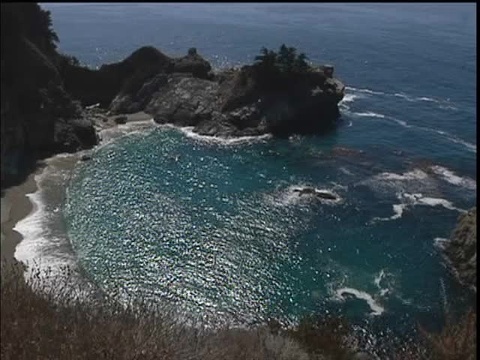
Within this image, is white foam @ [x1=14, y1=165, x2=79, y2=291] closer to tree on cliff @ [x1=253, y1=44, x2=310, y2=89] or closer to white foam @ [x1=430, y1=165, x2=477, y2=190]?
tree on cliff @ [x1=253, y1=44, x2=310, y2=89]

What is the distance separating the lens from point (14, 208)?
51.5 m

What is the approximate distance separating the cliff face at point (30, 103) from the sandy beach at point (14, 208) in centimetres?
146

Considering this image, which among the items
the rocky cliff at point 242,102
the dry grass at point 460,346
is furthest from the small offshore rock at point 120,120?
the dry grass at point 460,346

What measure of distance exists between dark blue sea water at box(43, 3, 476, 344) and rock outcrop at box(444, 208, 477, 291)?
1.10 m

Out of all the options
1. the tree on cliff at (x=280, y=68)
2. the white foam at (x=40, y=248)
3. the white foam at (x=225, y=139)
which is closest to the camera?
the white foam at (x=40, y=248)

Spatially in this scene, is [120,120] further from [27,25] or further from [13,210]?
[13,210]

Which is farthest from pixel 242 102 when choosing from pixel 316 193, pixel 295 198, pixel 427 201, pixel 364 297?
pixel 364 297

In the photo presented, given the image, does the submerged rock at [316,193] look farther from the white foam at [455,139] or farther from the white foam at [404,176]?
the white foam at [455,139]

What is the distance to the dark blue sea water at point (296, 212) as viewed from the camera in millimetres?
40906

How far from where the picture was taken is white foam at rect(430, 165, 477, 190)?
61.3 metres

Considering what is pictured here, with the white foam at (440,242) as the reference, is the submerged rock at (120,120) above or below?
above

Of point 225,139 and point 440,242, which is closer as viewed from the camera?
point 440,242

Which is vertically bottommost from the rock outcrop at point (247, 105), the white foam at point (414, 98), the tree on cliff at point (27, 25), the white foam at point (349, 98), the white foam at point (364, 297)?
the white foam at point (364, 297)

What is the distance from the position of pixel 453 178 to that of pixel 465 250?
64.4ft
